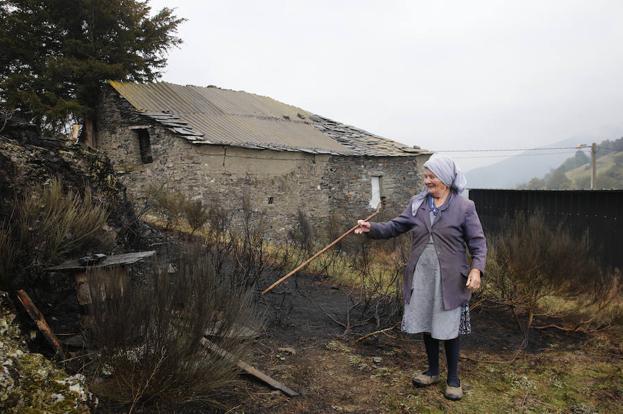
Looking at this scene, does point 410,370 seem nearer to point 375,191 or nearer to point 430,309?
point 430,309

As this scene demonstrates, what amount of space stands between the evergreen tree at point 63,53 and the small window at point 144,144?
6.28 feet

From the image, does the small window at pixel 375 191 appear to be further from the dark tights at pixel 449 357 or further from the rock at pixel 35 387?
the rock at pixel 35 387

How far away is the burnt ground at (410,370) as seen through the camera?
3.16 meters

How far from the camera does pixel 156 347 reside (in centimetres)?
244

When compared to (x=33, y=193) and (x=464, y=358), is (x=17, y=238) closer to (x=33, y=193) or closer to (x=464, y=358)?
(x=33, y=193)

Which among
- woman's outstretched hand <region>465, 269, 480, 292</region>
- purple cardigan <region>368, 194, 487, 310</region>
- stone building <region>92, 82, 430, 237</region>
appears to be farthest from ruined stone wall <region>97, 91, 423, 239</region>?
woman's outstretched hand <region>465, 269, 480, 292</region>

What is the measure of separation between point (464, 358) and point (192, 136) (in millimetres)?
9844

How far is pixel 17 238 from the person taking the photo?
11.0ft

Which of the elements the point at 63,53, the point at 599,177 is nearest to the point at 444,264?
the point at 63,53

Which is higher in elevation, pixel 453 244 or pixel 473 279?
pixel 453 244

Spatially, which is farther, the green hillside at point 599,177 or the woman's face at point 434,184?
the green hillside at point 599,177

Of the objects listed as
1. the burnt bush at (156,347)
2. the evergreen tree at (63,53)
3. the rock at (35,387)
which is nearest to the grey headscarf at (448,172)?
the burnt bush at (156,347)

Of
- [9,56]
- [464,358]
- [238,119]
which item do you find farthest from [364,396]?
[9,56]

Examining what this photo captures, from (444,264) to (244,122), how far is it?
13.5m
